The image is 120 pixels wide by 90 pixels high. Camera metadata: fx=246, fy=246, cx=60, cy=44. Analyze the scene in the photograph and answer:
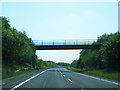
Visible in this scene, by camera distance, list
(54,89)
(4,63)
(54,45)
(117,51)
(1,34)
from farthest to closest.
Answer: (54,45), (117,51), (4,63), (1,34), (54,89)

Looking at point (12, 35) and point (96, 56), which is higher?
point (12, 35)

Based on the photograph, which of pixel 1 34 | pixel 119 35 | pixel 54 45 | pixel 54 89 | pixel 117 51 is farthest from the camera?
pixel 54 45

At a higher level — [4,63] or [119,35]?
[119,35]

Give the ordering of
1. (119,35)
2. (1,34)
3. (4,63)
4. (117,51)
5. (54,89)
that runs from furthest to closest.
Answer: (119,35), (117,51), (4,63), (1,34), (54,89)

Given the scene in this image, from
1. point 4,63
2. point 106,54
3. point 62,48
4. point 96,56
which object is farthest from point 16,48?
point 96,56

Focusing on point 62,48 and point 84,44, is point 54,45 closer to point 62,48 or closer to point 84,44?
point 62,48

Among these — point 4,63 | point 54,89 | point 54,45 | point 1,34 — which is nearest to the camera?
point 54,89

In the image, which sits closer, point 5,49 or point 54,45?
point 5,49

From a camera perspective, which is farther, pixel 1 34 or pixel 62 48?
pixel 62 48

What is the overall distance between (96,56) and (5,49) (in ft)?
101

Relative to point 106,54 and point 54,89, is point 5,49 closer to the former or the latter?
point 106,54

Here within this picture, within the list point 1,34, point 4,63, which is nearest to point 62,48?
point 4,63

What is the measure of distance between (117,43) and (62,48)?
63.5 feet

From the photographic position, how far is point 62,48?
198 feet
